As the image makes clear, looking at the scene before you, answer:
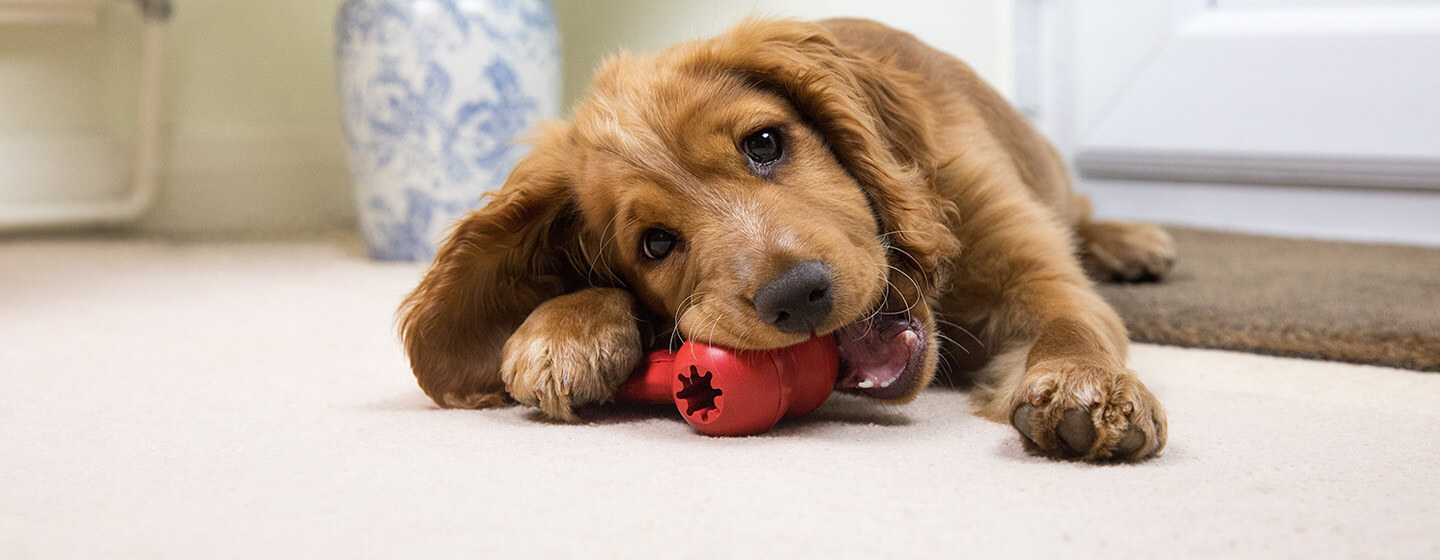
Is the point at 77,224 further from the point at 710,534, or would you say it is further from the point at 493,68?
the point at 710,534

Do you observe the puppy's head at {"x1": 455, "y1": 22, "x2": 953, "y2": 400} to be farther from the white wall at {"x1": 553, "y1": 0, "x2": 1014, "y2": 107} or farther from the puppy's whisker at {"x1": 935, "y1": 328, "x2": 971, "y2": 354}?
the white wall at {"x1": 553, "y1": 0, "x2": 1014, "y2": 107}

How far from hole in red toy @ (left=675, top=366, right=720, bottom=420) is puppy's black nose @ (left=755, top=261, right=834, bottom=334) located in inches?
6.0

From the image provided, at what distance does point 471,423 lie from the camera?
165cm

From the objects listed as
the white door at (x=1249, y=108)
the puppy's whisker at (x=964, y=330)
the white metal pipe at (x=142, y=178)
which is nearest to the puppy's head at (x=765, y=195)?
the puppy's whisker at (x=964, y=330)

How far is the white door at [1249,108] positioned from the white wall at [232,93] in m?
0.29

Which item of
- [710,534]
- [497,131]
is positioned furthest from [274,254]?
[710,534]

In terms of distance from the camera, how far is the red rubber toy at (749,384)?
1.47m

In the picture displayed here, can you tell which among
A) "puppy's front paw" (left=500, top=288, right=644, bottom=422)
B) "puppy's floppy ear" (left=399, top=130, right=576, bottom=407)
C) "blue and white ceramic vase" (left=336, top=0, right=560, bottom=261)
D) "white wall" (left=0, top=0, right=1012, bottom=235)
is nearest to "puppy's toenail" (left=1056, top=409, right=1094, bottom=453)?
"puppy's front paw" (left=500, top=288, right=644, bottom=422)

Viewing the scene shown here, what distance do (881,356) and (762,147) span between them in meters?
0.34

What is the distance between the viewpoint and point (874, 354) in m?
1.62

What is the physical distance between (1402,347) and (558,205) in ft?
4.77

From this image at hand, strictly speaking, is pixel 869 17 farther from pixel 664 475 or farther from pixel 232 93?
pixel 664 475

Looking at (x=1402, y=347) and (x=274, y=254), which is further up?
(x=1402, y=347)

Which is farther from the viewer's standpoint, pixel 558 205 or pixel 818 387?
pixel 558 205
